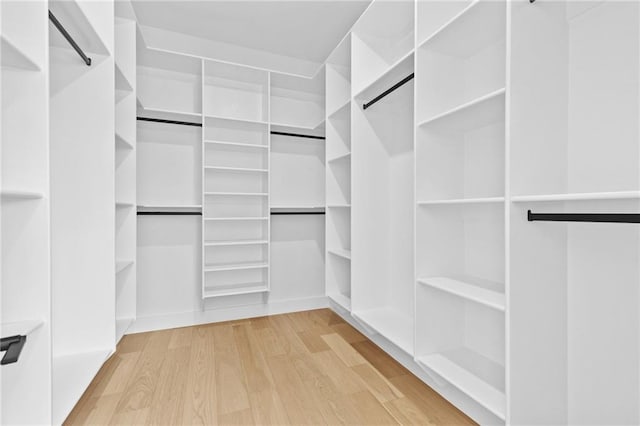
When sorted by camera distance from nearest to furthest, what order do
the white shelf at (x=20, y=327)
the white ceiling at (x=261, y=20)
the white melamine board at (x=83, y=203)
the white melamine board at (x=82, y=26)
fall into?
the white shelf at (x=20, y=327)
the white melamine board at (x=82, y=26)
the white melamine board at (x=83, y=203)
the white ceiling at (x=261, y=20)

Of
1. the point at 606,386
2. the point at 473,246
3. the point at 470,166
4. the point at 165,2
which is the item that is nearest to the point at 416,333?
the point at 473,246

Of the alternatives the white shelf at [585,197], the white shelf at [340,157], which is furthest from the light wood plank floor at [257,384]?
the white shelf at [340,157]

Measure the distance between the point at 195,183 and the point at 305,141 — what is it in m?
1.25

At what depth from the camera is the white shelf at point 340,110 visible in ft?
8.46

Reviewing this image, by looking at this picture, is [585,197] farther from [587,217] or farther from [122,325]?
[122,325]

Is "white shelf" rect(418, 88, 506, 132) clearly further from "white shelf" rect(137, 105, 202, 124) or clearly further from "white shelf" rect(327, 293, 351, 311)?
"white shelf" rect(137, 105, 202, 124)

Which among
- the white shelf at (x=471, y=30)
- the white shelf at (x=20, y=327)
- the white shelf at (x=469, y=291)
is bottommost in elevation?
the white shelf at (x=20, y=327)

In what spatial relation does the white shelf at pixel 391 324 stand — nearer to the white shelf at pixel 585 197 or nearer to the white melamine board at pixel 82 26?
the white shelf at pixel 585 197

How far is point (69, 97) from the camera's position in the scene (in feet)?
5.82

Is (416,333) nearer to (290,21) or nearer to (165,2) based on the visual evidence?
(290,21)

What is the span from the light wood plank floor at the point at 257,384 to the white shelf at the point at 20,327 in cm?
77

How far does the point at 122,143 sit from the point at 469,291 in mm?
2469

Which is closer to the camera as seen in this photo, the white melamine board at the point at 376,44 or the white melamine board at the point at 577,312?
the white melamine board at the point at 577,312

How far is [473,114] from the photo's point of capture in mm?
1537
